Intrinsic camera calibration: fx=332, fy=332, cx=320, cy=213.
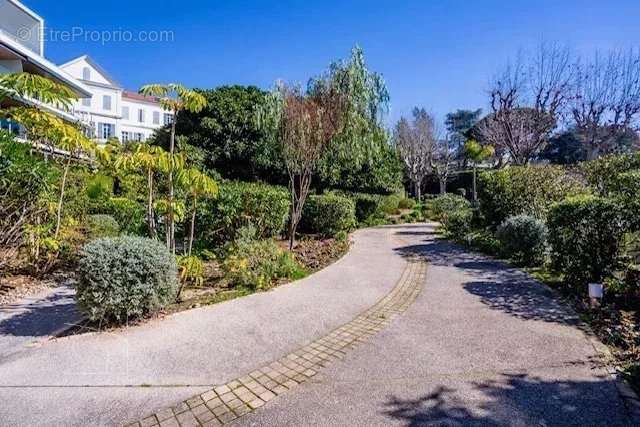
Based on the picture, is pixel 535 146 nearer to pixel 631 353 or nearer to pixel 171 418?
pixel 631 353

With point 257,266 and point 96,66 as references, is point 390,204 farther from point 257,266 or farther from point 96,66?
point 96,66

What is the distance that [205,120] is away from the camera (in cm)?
1477

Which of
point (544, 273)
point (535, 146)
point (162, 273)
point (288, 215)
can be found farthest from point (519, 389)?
point (535, 146)

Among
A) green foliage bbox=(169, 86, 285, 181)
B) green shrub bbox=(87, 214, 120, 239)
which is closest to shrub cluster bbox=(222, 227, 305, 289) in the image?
green shrub bbox=(87, 214, 120, 239)

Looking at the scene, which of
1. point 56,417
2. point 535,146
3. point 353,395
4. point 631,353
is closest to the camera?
point 56,417

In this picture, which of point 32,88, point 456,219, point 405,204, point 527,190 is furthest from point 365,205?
point 32,88

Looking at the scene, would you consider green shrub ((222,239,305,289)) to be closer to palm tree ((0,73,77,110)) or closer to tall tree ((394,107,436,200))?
palm tree ((0,73,77,110))

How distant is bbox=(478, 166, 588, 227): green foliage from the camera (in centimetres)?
830

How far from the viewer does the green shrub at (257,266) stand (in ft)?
18.4

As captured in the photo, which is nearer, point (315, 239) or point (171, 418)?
point (171, 418)

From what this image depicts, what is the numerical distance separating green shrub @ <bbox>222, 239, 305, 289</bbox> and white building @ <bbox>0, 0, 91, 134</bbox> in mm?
12782

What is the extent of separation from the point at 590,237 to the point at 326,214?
686 cm

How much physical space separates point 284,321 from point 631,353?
3626 millimetres

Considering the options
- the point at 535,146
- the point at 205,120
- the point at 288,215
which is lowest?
the point at 288,215
